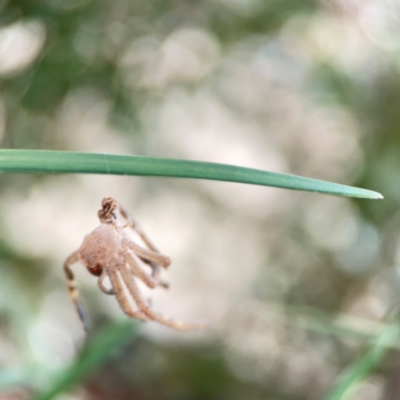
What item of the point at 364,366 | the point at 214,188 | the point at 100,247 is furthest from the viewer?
the point at 214,188

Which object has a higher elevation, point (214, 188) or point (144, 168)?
point (214, 188)

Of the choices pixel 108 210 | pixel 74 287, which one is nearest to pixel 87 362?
pixel 74 287

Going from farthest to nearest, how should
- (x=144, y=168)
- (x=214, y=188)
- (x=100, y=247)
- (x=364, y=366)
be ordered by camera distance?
1. (x=214, y=188)
2. (x=364, y=366)
3. (x=100, y=247)
4. (x=144, y=168)

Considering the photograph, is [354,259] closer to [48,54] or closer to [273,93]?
[273,93]

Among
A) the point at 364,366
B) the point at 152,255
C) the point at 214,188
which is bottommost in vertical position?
the point at 364,366

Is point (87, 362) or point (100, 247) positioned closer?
point (100, 247)

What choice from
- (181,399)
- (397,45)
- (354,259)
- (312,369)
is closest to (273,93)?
(397,45)

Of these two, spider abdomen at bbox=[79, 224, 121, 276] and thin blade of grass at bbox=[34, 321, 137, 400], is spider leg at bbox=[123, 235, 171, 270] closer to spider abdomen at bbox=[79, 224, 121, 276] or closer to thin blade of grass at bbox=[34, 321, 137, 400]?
spider abdomen at bbox=[79, 224, 121, 276]

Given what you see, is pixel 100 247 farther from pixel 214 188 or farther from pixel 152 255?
pixel 214 188
